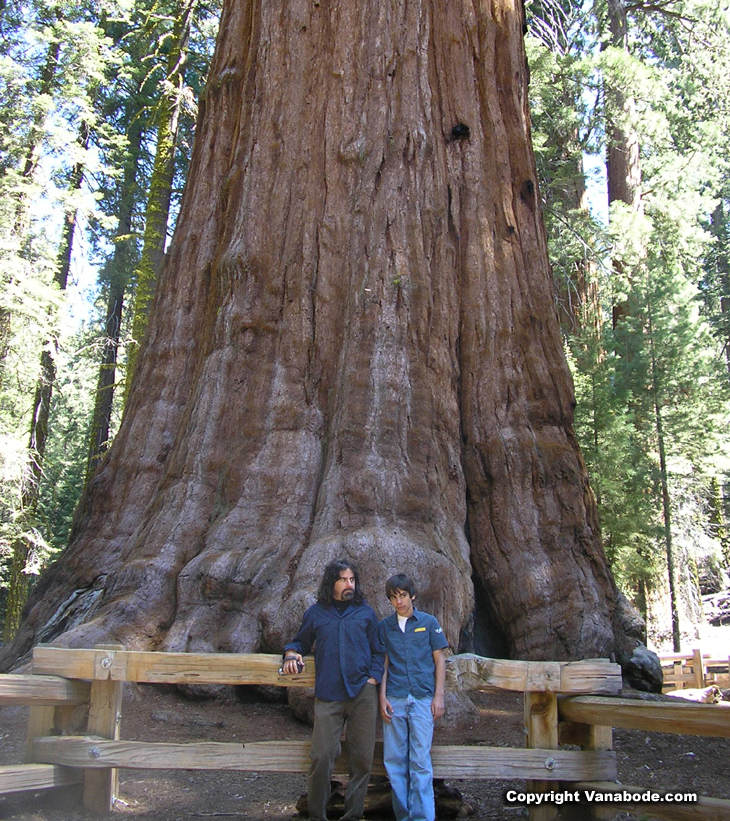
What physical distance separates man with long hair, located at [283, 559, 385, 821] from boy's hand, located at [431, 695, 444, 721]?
1.05ft

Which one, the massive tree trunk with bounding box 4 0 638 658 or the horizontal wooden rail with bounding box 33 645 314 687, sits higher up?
the massive tree trunk with bounding box 4 0 638 658

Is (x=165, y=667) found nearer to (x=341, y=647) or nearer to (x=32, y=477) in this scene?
(x=341, y=647)

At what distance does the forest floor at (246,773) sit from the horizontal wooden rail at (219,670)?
0.74m

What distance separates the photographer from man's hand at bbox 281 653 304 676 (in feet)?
14.2

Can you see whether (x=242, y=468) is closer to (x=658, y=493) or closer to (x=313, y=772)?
(x=313, y=772)

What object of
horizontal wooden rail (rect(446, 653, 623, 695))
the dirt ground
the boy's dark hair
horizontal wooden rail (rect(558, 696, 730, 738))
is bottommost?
the dirt ground

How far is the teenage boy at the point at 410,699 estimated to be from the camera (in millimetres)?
4207

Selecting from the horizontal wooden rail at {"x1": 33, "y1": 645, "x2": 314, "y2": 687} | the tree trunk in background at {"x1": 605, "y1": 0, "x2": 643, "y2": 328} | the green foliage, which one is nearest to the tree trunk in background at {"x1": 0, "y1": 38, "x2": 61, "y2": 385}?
the green foliage

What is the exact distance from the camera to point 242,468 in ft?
22.4

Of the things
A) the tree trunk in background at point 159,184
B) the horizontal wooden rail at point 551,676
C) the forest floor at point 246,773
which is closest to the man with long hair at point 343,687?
the forest floor at point 246,773

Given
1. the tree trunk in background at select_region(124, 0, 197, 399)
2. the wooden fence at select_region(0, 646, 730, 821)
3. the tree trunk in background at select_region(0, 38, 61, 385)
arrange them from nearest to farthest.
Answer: the wooden fence at select_region(0, 646, 730, 821) < the tree trunk in background at select_region(0, 38, 61, 385) < the tree trunk in background at select_region(124, 0, 197, 399)

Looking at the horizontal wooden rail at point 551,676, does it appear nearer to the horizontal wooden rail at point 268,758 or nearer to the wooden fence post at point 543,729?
the wooden fence post at point 543,729

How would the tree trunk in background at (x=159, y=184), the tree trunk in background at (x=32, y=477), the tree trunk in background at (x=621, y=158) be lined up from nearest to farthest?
the tree trunk in background at (x=159, y=184), the tree trunk in background at (x=32, y=477), the tree trunk in background at (x=621, y=158)

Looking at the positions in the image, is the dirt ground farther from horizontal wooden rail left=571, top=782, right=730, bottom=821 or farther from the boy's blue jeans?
the boy's blue jeans
